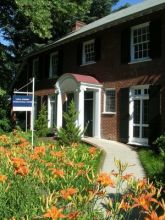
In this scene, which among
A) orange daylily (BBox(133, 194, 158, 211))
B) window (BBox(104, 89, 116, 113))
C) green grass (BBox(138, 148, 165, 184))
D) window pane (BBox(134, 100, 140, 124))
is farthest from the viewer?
window (BBox(104, 89, 116, 113))

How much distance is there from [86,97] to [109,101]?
2035 millimetres

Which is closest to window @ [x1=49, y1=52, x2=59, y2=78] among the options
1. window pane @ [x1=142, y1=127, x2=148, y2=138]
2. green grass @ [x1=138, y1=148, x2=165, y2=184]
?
window pane @ [x1=142, y1=127, x2=148, y2=138]

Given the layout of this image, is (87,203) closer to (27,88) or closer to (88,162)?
(88,162)

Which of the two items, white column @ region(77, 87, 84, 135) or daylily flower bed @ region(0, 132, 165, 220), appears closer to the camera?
daylily flower bed @ region(0, 132, 165, 220)

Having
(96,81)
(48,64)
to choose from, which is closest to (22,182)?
(96,81)

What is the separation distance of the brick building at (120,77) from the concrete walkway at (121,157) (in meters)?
1.03

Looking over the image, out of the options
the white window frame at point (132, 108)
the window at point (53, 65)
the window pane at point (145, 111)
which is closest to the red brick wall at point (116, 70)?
the white window frame at point (132, 108)

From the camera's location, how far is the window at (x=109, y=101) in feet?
67.2

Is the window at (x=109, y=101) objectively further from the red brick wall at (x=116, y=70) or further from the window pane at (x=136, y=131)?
Answer: the window pane at (x=136, y=131)

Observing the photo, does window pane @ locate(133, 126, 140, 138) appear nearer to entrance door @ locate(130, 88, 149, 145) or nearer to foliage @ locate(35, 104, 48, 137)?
entrance door @ locate(130, 88, 149, 145)

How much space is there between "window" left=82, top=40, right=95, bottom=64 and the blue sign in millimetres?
7994

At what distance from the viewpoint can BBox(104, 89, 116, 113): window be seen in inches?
806

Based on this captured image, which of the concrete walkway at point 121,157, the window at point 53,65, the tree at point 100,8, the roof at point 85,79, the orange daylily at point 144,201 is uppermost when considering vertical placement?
the tree at point 100,8

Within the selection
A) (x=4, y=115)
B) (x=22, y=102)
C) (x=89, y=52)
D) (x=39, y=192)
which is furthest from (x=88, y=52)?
(x=39, y=192)
